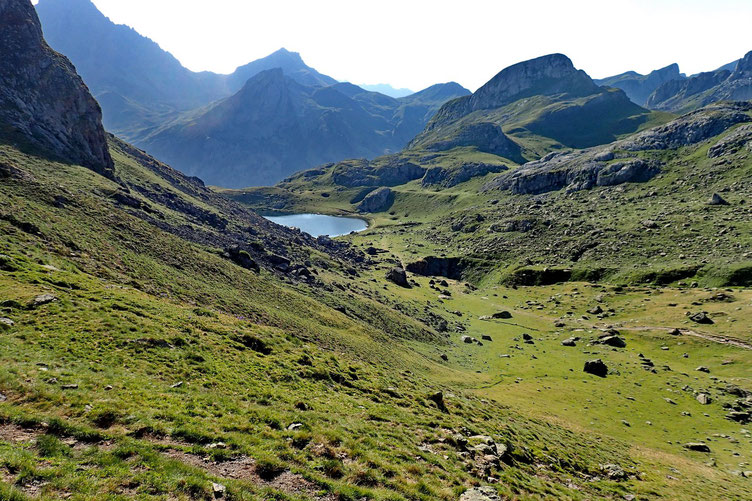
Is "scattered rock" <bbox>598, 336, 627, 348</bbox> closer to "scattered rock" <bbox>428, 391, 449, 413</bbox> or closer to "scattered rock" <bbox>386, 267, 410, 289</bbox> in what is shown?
"scattered rock" <bbox>428, 391, 449, 413</bbox>

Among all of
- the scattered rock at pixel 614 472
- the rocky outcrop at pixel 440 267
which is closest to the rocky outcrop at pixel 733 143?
the rocky outcrop at pixel 440 267

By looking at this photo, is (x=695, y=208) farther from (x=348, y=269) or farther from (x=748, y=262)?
(x=348, y=269)

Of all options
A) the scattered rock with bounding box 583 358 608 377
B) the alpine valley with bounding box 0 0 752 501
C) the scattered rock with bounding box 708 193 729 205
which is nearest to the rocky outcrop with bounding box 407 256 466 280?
the alpine valley with bounding box 0 0 752 501

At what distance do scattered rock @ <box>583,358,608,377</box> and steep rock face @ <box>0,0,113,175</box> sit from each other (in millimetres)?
114322

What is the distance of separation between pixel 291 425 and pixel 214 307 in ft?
104

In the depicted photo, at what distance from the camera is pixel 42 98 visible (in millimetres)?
85375

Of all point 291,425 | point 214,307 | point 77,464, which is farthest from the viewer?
point 214,307

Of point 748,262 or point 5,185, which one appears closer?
point 5,185

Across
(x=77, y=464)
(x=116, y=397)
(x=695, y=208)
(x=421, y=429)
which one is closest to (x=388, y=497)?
(x=421, y=429)

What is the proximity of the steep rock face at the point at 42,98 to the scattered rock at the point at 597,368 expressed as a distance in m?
114

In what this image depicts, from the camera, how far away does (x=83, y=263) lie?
40.7 metres

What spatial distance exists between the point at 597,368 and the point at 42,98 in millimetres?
134591

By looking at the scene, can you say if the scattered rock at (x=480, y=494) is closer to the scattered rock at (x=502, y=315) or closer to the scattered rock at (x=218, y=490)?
the scattered rock at (x=218, y=490)

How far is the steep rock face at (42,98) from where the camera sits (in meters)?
78.4
